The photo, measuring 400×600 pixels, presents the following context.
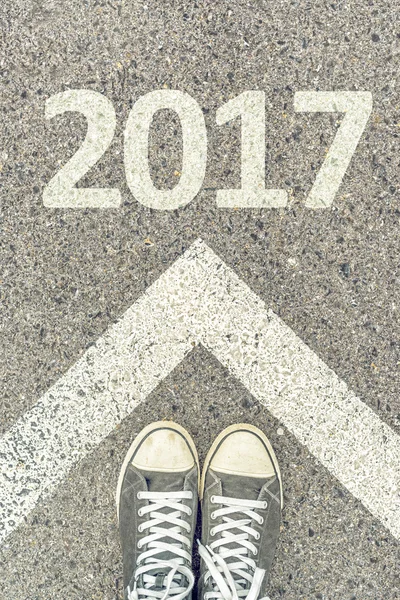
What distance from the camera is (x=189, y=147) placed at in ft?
6.88

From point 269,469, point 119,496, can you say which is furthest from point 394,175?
point 119,496

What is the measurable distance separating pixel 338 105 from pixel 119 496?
1.78m

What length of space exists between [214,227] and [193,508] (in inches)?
45.1

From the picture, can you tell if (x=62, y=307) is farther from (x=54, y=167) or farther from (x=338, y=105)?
(x=338, y=105)

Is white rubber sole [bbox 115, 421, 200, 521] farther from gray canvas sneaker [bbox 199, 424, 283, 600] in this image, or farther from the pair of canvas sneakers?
gray canvas sneaker [bbox 199, 424, 283, 600]

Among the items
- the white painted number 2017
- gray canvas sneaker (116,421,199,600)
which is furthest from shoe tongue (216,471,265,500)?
the white painted number 2017

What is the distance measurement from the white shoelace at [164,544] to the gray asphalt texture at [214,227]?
242 millimetres

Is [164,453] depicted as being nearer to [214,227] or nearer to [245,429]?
[245,429]

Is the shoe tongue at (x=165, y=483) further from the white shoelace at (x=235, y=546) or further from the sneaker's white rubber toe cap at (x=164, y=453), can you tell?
the white shoelace at (x=235, y=546)

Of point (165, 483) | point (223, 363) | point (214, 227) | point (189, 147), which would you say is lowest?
point (165, 483)

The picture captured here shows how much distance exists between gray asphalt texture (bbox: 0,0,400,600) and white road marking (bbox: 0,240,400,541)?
0.15 ft

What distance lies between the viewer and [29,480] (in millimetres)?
2127

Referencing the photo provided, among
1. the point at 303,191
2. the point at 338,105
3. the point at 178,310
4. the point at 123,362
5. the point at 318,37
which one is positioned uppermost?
the point at 318,37

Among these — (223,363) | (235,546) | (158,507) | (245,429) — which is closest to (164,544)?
(158,507)
